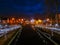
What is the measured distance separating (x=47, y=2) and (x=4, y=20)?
2458 inches

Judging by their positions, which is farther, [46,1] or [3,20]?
[3,20]

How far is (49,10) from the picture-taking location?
97812mm

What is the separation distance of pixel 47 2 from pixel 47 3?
80cm

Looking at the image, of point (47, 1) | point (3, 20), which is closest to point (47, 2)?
point (47, 1)

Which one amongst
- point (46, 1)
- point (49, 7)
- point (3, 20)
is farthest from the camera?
point (3, 20)

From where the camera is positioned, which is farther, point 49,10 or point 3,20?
point 3,20

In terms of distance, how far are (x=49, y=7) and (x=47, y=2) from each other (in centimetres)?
508

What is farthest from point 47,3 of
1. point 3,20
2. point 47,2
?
point 3,20

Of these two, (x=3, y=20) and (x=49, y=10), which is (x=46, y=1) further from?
(x=3, y=20)

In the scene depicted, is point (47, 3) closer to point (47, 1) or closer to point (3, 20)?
point (47, 1)

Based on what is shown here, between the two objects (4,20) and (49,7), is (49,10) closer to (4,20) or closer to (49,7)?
(49,7)

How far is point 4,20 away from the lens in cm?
15638

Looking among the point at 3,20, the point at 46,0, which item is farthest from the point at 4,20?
the point at 46,0

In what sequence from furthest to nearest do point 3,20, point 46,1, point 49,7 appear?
1. point 3,20
2. point 46,1
3. point 49,7
